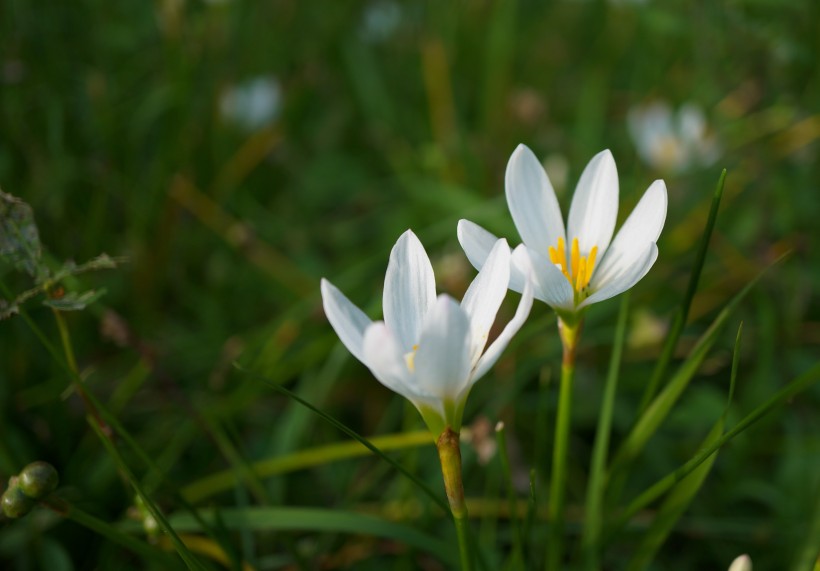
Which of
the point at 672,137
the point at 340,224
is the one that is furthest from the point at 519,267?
the point at 672,137

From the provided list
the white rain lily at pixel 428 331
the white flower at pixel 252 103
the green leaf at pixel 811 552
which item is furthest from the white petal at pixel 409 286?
the white flower at pixel 252 103

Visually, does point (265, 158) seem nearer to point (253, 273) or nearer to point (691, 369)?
point (253, 273)

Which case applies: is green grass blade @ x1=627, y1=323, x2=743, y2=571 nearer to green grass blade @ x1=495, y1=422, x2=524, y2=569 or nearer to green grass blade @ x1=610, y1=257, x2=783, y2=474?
green grass blade @ x1=610, y1=257, x2=783, y2=474

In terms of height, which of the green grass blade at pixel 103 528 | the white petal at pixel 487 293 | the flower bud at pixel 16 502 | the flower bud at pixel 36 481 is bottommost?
the green grass blade at pixel 103 528

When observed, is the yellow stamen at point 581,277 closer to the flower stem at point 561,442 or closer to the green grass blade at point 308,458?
the flower stem at point 561,442

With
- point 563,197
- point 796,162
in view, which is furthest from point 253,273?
point 796,162

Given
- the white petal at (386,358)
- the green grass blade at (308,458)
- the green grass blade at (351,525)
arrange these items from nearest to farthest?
1. the white petal at (386,358)
2. the green grass blade at (351,525)
3. the green grass blade at (308,458)
